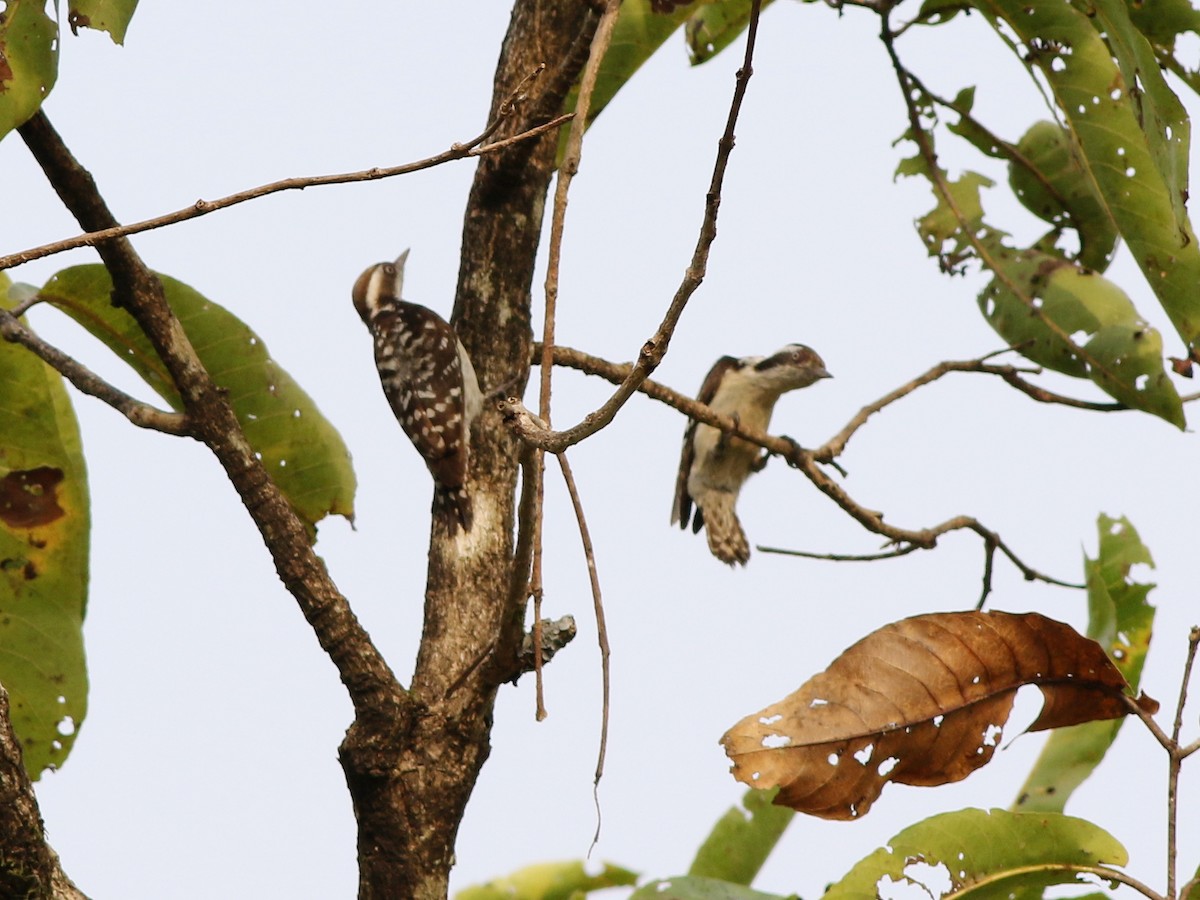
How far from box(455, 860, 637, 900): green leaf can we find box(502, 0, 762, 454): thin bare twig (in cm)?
138

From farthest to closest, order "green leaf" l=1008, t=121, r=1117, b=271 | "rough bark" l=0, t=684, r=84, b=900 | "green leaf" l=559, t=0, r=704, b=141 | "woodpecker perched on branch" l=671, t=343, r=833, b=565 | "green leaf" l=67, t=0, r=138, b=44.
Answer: "woodpecker perched on branch" l=671, t=343, r=833, b=565 < "green leaf" l=1008, t=121, r=1117, b=271 < "green leaf" l=559, t=0, r=704, b=141 < "green leaf" l=67, t=0, r=138, b=44 < "rough bark" l=0, t=684, r=84, b=900

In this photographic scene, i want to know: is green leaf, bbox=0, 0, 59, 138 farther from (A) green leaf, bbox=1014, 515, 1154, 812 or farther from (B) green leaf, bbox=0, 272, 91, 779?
(A) green leaf, bbox=1014, 515, 1154, 812

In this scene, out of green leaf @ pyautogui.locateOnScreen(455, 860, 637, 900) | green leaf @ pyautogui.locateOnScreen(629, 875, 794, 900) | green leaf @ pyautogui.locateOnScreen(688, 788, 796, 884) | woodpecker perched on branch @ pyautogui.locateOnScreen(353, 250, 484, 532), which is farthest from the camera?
woodpecker perched on branch @ pyautogui.locateOnScreen(353, 250, 484, 532)

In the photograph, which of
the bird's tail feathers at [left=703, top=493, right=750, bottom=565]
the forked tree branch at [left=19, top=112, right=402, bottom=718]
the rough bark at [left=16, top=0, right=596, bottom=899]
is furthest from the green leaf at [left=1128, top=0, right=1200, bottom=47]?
the bird's tail feathers at [left=703, top=493, right=750, bottom=565]

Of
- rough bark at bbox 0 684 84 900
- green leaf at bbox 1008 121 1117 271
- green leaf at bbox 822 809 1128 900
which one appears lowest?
green leaf at bbox 822 809 1128 900

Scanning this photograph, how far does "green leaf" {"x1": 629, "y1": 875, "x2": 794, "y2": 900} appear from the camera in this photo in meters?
2.71

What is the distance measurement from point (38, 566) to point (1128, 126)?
259 cm

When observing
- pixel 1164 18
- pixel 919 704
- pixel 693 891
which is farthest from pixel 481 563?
pixel 1164 18

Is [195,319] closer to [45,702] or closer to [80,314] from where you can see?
[80,314]

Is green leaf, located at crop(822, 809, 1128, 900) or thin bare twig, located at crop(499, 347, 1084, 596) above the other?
thin bare twig, located at crop(499, 347, 1084, 596)

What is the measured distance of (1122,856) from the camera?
A: 7.80ft

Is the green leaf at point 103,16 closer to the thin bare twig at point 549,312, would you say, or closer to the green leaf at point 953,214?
the thin bare twig at point 549,312

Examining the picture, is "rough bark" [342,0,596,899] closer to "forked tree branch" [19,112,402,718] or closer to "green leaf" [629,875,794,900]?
"forked tree branch" [19,112,402,718]

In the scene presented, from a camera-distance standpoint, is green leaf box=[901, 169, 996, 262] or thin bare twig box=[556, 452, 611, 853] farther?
green leaf box=[901, 169, 996, 262]
